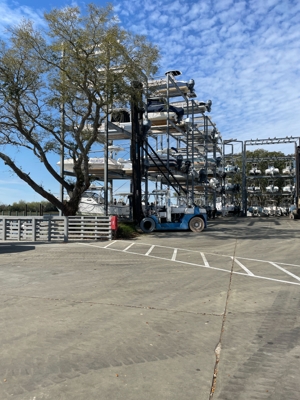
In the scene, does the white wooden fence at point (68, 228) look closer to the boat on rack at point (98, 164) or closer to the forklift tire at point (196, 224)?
the forklift tire at point (196, 224)

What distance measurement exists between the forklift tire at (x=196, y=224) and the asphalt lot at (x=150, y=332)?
11.1 metres

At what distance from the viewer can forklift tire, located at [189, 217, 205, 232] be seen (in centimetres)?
2116

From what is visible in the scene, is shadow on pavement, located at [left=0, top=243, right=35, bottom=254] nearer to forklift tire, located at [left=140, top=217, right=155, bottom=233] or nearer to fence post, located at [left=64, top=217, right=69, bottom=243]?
fence post, located at [left=64, top=217, right=69, bottom=243]

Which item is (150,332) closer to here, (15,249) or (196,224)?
(15,249)

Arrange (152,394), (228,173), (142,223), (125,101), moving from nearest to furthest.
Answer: (152,394) → (125,101) → (142,223) → (228,173)

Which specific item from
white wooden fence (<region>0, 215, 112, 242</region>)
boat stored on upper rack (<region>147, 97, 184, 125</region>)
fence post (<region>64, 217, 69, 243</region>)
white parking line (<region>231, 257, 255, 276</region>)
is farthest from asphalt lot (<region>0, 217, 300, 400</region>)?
boat stored on upper rack (<region>147, 97, 184, 125</region>)

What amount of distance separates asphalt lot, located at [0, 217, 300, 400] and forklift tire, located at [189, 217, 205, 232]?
437 inches

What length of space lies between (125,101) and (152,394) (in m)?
16.9

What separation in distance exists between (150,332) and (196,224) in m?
16.6

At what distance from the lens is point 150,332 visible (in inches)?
191

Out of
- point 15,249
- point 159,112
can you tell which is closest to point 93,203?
point 159,112

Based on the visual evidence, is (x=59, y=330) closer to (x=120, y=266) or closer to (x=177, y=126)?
(x=120, y=266)

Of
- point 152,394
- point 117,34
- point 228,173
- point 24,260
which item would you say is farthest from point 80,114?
point 228,173

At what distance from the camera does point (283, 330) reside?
16.2 ft
